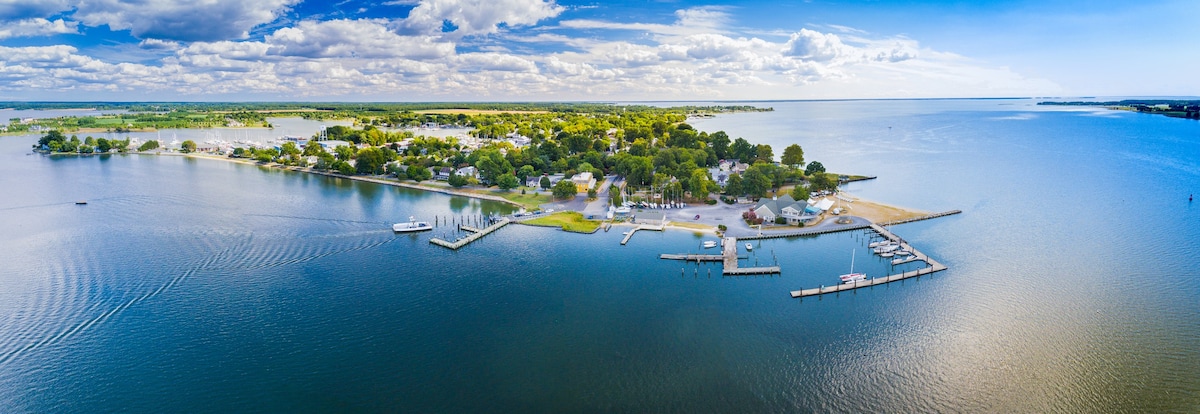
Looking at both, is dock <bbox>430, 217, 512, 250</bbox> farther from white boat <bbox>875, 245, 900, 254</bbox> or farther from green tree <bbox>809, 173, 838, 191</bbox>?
Answer: green tree <bbox>809, 173, 838, 191</bbox>

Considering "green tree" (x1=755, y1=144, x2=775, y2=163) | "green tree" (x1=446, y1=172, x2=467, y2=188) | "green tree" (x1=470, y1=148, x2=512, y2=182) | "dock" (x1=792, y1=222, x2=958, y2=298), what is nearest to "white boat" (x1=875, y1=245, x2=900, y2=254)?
"dock" (x1=792, y1=222, x2=958, y2=298)

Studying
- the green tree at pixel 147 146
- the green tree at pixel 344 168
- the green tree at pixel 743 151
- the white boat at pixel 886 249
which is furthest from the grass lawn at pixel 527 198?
the green tree at pixel 147 146

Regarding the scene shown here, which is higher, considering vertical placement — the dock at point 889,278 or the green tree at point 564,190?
the green tree at point 564,190

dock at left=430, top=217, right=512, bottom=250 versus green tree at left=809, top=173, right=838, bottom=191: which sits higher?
green tree at left=809, top=173, right=838, bottom=191

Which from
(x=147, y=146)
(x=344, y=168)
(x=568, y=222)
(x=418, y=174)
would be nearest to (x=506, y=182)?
(x=418, y=174)

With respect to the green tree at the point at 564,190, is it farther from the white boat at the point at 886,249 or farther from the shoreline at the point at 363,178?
the white boat at the point at 886,249

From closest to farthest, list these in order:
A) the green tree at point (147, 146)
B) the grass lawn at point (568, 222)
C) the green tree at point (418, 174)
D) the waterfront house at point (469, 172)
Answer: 1. the grass lawn at point (568, 222)
2. the waterfront house at point (469, 172)
3. the green tree at point (418, 174)
4. the green tree at point (147, 146)

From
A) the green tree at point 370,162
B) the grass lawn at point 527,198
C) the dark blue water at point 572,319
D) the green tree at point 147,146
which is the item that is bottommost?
the dark blue water at point 572,319
